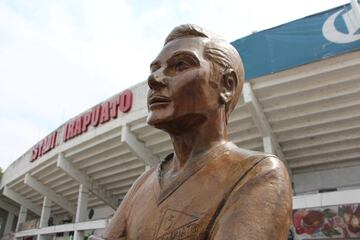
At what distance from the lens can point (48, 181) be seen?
17656mm

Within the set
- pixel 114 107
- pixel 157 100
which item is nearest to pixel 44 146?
pixel 114 107

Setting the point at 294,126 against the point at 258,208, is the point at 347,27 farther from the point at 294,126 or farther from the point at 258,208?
the point at 258,208

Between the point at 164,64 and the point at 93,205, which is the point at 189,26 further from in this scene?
the point at 93,205

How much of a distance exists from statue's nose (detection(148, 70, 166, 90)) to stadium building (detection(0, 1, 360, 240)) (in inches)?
282

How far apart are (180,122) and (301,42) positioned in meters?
7.50

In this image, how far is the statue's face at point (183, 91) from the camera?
4.63 ft

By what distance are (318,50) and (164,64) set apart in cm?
726

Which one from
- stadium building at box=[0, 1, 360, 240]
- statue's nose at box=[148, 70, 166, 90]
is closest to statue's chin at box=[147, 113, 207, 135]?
statue's nose at box=[148, 70, 166, 90]

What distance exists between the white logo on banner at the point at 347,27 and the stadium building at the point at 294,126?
21 mm

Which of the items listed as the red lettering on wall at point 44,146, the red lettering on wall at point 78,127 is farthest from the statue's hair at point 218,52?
the red lettering on wall at point 44,146

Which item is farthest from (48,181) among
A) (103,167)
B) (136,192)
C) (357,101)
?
(136,192)

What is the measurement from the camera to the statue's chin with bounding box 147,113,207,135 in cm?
142

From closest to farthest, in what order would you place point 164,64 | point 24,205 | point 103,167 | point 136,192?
1. point 164,64
2. point 136,192
3. point 103,167
4. point 24,205

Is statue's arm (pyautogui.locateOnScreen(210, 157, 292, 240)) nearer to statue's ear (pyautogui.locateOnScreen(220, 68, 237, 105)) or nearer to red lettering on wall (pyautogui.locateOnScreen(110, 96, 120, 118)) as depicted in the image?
statue's ear (pyautogui.locateOnScreen(220, 68, 237, 105))
